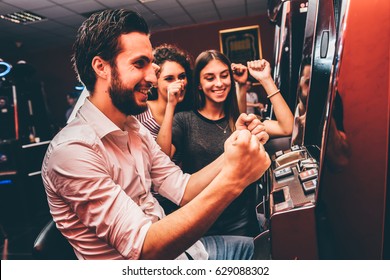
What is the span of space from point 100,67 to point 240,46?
Result: 57cm

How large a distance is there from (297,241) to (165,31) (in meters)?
1.49

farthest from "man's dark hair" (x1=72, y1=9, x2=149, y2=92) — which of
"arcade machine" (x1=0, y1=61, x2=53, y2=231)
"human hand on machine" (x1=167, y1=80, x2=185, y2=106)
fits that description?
"arcade machine" (x1=0, y1=61, x2=53, y2=231)

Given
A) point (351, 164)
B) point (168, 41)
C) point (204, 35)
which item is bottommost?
point (351, 164)

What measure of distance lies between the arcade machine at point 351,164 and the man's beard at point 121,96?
18.4 inches

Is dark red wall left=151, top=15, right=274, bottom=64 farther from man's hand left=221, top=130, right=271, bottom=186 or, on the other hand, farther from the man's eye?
man's hand left=221, top=130, right=271, bottom=186

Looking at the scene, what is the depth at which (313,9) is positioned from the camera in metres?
1.01

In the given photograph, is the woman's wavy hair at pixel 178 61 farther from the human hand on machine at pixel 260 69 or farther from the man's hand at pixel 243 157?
the man's hand at pixel 243 157

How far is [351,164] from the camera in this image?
50 centimetres

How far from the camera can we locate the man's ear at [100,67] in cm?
81

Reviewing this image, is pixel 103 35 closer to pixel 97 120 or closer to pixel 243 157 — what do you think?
pixel 97 120

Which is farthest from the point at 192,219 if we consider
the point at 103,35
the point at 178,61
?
the point at 178,61

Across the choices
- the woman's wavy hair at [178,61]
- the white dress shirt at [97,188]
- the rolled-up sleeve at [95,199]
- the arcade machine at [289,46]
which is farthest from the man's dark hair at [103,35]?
the arcade machine at [289,46]
